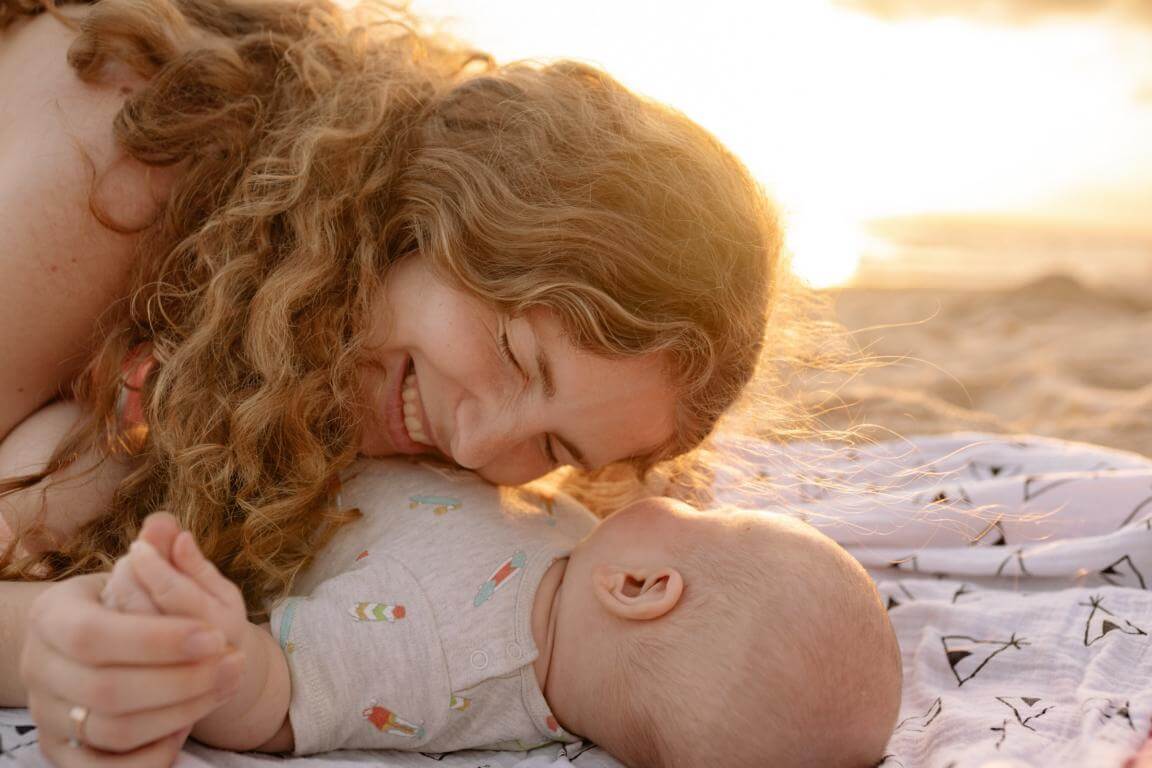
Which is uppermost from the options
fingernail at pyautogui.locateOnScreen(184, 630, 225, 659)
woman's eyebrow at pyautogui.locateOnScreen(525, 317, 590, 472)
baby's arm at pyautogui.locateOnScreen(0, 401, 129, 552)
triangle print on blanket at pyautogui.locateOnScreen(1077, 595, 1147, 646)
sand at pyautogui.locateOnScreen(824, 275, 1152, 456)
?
woman's eyebrow at pyautogui.locateOnScreen(525, 317, 590, 472)

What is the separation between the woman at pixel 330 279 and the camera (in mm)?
1486

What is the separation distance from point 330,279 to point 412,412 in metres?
0.26

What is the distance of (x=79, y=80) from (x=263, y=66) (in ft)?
0.99

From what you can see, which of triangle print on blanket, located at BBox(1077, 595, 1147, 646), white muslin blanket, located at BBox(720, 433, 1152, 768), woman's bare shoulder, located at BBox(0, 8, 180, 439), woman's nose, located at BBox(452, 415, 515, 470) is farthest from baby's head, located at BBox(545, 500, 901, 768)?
woman's bare shoulder, located at BBox(0, 8, 180, 439)

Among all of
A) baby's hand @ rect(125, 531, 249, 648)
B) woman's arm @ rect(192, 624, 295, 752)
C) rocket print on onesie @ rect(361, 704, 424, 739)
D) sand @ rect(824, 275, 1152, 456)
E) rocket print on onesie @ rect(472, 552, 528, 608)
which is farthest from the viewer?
sand @ rect(824, 275, 1152, 456)

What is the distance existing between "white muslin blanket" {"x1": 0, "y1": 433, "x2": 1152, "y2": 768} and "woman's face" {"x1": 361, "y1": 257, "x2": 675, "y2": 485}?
17.6 inches

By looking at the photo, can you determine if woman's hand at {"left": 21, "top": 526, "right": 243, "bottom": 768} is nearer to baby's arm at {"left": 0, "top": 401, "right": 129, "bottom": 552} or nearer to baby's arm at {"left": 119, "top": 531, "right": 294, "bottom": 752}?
baby's arm at {"left": 119, "top": 531, "right": 294, "bottom": 752}

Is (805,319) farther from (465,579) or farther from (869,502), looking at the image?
(465,579)

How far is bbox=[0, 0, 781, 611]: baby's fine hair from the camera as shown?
1481 millimetres

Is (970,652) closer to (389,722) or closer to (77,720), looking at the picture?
(389,722)

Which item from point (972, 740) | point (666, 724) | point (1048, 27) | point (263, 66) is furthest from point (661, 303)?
point (1048, 27)

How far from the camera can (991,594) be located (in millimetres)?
1877

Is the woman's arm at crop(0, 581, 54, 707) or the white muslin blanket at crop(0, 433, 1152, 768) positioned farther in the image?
the white muslin blanket at crop(0, 433, 1152, 768)

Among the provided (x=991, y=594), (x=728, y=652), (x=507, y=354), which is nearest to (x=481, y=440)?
(x=507, y=354)
